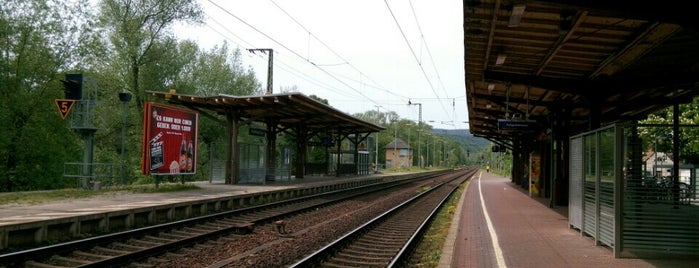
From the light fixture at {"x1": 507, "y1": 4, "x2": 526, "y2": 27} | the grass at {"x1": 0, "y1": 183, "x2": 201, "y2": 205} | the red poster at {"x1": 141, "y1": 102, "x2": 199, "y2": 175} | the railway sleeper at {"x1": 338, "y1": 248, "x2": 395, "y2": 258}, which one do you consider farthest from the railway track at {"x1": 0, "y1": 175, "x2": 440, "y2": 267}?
the light fixture at {"x1": 507, "y1": 4, "x2": 526, "y2": 27}

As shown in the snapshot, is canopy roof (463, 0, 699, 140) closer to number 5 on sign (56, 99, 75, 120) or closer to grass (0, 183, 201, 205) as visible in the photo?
grass (0, 183, 201, 205)

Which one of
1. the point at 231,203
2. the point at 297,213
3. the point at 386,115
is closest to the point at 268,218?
the point at 297,213

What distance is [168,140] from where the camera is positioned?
19984mm

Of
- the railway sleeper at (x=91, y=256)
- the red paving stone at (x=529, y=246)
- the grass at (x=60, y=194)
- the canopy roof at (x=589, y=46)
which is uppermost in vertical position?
Answer: the canopy roof at (x=589, y=46)

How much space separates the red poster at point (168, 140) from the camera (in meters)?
18.7

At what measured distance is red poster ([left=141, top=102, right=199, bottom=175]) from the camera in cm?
1867

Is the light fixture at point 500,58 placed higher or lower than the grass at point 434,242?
higher

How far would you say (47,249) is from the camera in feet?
28.9

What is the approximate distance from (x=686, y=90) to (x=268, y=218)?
1029cm

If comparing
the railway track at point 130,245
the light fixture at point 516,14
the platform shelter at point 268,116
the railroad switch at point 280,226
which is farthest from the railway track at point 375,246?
the platform shelter at point 268,116

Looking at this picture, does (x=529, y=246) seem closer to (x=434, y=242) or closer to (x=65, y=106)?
(x=434, y=242)

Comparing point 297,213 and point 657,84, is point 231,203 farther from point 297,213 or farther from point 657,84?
point 657,84

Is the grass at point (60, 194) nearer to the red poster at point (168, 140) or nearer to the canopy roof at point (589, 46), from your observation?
the red poster at point (168, 140)

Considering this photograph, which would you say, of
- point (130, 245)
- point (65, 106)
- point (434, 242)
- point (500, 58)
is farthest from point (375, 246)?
point (65, 106)
